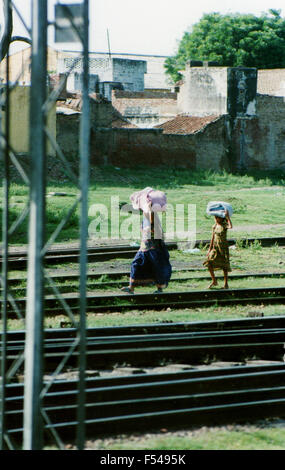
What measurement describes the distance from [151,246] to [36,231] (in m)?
5.80

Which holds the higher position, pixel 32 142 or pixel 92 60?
pixel 92 60

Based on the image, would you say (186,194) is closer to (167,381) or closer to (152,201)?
(152,201)

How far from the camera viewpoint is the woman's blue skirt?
10086mm

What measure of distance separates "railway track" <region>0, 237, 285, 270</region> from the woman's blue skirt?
361 centimetres

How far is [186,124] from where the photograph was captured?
119 feet

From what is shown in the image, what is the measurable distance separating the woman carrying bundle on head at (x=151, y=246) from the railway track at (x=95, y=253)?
3561 millimetres

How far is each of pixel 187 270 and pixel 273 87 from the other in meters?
35.5

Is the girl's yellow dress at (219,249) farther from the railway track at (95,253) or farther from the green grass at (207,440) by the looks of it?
the green grass at (207,440)

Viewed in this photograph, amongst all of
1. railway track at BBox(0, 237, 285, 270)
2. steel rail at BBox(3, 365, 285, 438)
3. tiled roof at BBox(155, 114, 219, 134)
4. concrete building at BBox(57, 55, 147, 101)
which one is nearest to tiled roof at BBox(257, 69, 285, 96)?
concrete building at BBox(57, 55, 147, 101)

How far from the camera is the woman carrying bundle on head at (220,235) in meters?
10.7

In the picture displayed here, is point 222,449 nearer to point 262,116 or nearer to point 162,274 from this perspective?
point 162,274

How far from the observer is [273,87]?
46125mm

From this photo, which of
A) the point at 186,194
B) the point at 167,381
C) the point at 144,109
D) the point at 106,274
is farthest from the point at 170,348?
the point at 144,109

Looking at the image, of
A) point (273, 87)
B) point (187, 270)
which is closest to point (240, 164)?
point (273, 87)
